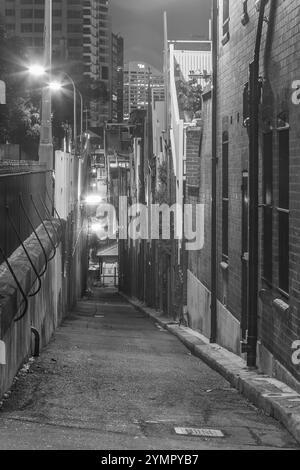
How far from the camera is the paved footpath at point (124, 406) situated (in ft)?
22.5

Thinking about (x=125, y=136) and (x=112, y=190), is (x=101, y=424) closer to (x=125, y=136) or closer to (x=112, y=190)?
(x=112, y=190)

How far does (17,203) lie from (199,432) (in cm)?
508

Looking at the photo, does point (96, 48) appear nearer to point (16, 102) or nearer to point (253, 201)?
point (16, 102)

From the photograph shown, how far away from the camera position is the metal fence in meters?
9.99

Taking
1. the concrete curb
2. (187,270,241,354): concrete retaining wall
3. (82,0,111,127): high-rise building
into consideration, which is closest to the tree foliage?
(187,270,241,354): concrete retaining wall

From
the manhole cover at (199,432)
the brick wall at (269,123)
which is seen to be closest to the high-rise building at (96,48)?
the brick wall at (269,123)

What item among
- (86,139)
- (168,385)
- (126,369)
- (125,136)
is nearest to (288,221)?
(168,385)

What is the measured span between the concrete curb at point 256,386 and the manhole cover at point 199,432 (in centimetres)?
69

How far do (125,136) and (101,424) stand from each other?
8505 cm

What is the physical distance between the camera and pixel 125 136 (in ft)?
301

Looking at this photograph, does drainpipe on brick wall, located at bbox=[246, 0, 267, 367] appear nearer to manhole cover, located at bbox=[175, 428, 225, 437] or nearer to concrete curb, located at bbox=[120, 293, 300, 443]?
concrete curb, located at bbox=[120, 293, 300, 443]

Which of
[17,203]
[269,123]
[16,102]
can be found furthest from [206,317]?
[16,102]

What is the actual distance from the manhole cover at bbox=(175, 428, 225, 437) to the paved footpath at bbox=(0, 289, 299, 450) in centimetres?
7

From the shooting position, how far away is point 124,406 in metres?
8.83
